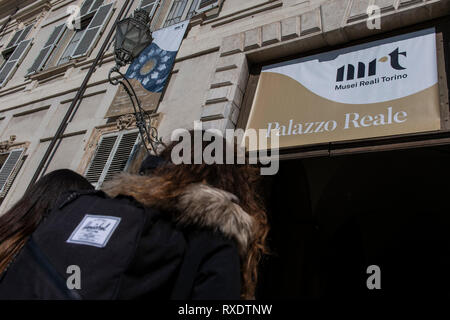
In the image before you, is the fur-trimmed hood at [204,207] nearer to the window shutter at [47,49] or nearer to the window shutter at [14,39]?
the window shutter at [47,49]

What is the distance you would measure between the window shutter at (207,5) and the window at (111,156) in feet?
9.25

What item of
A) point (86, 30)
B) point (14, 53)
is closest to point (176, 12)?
point (86, 30)

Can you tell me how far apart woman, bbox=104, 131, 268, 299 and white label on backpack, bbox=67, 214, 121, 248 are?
18 centimetres

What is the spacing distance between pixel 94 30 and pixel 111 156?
4660mm

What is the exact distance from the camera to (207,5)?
21.2 feet

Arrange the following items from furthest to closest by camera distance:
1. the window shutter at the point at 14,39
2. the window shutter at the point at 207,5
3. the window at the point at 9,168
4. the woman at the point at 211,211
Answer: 1. the window shutter at the point at 14,39
2. the window at the point at 9,168
3. the window shutter at the point at 207,5
4. the woman at the point at 211,211

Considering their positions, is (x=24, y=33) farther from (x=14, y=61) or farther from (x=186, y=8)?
(x=186, y=8)

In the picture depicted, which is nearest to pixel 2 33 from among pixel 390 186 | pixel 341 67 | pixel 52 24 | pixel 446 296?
pixel 52 24

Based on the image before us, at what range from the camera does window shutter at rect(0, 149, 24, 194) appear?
7.10 metres

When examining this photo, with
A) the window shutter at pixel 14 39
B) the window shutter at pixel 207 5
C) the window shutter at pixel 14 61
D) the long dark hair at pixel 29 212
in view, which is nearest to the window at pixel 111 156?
the window shutter at pixel 207 5

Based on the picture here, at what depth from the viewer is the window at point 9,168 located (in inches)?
276

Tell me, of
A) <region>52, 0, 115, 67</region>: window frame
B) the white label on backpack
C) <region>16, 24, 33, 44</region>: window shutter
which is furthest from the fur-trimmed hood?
<region>16, 24, 33, 44</region>: window shutter

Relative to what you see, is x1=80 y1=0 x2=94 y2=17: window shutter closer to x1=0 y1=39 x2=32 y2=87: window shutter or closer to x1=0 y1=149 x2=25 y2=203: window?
x1=0 y1=39 x2=32 y2=87: window shutter

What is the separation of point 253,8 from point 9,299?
5613mm
